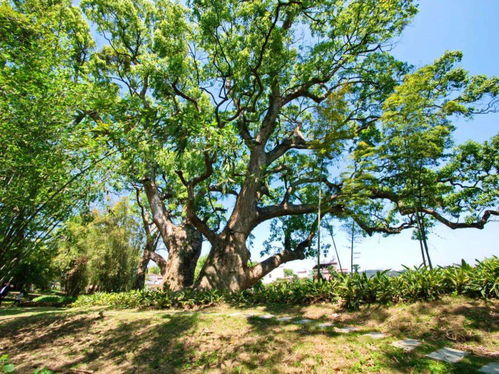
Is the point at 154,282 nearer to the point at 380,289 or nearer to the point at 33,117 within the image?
the point at 380,289

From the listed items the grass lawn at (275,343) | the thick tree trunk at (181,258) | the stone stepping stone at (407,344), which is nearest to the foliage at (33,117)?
the grass lawn at (275,343)

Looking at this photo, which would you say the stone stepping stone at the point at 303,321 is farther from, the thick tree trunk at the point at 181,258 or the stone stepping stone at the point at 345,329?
the thick tree trunk at the point at 181,258

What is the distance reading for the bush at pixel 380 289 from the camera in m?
4.26

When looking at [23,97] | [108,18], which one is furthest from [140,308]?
[108,18]

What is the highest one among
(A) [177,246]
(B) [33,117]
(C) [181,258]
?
(B) [33,117]

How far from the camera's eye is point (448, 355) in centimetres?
287

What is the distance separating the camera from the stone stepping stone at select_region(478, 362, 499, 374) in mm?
2420

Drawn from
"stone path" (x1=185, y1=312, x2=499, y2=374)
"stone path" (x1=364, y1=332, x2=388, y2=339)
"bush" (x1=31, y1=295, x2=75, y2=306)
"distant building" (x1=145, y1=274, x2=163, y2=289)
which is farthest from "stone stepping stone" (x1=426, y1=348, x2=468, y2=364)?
"bush" (x1=31, y1=295, x2=75, y2=306)

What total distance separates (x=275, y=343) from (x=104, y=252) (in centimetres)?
1314

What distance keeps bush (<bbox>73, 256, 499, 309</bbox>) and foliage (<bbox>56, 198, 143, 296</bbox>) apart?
873 centimetres

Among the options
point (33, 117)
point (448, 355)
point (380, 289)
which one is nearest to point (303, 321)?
point (380, 289)

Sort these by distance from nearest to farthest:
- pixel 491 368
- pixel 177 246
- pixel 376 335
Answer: pixel 491 368
pixel 376 335
pixel 177 246

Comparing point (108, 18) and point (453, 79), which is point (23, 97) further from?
point (453, 79)

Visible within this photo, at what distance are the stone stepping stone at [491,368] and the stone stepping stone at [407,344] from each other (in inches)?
27.2
